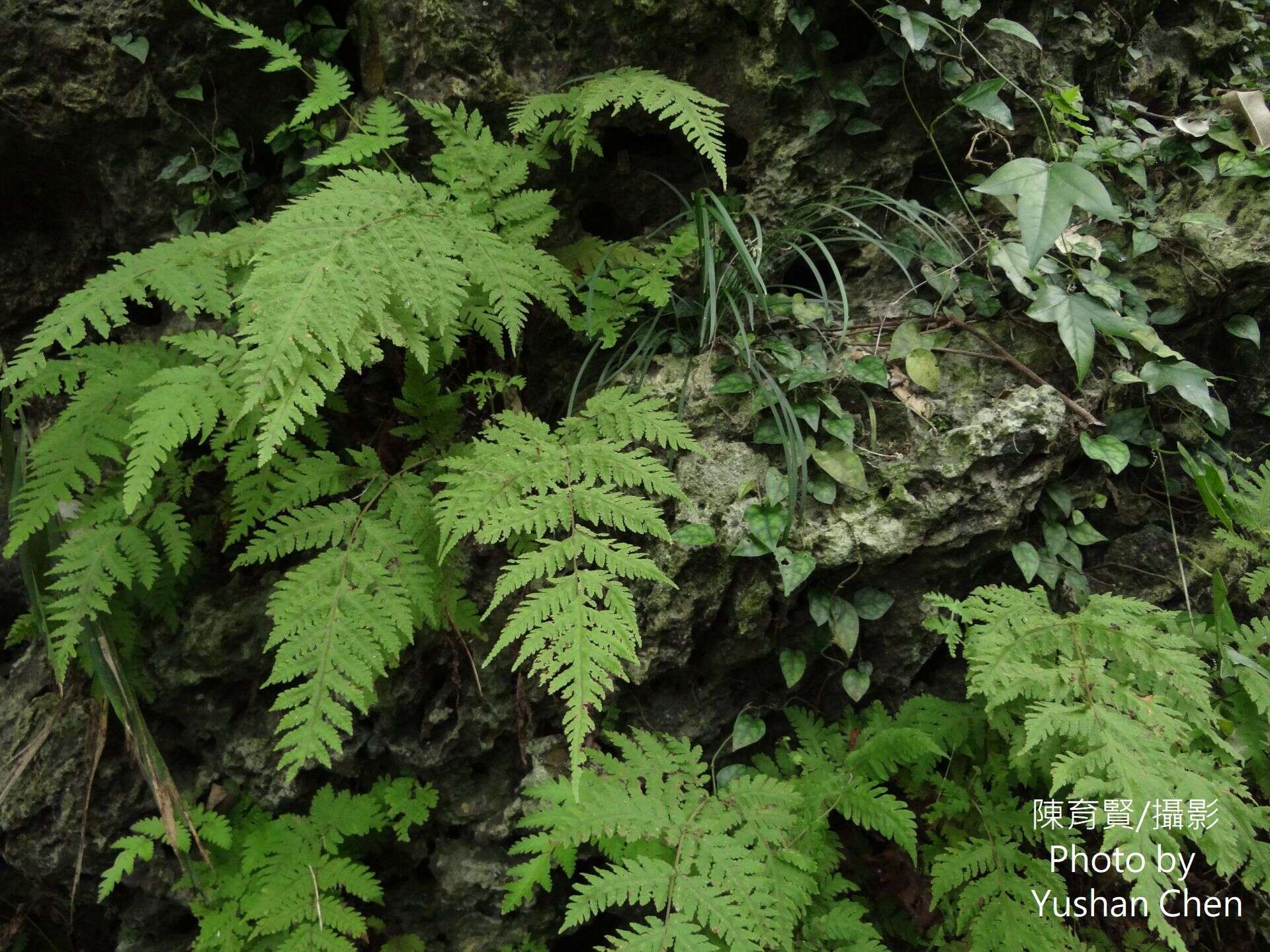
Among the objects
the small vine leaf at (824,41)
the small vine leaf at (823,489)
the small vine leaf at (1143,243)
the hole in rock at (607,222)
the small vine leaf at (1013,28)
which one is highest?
the small vine leaf at (824,41)

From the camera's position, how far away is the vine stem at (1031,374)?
238 centimetres

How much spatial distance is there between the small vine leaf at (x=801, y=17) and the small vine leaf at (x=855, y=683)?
6.83 ft

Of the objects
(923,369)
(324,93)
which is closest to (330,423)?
(324,93)

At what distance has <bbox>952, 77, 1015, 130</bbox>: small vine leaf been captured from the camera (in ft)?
8.14

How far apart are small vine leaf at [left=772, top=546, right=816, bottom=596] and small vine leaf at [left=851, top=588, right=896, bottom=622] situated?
8.6 inches

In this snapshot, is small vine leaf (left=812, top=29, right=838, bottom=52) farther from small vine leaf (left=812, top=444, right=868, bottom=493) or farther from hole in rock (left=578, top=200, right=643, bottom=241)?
small vine leaf (left=812, top=444, right=868, bottom=493)

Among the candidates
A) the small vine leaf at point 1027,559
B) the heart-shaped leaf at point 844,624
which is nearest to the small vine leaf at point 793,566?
the heart-shaped leaf at point 844,624

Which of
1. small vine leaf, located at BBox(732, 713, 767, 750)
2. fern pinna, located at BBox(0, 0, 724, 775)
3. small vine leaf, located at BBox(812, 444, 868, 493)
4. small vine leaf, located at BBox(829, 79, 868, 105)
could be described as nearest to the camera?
fern pinna, located at BBox(0, 0, 724, 775)

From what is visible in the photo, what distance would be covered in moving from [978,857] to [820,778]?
441 millimetres

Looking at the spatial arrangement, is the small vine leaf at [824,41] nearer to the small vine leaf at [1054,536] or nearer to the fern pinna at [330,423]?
the fern pinna at [330,423]

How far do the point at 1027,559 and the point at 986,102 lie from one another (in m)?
1.50

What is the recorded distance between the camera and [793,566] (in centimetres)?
215

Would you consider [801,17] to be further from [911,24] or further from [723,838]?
[723,838]

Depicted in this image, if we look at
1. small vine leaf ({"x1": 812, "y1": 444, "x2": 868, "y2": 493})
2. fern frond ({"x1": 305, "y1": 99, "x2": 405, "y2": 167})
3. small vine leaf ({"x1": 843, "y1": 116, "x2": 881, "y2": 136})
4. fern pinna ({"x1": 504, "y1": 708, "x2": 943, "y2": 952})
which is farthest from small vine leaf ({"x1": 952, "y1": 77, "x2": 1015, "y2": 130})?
fern pinna ({"x1": 504, "y1": 708, "x2": 943, "y2": 952})
